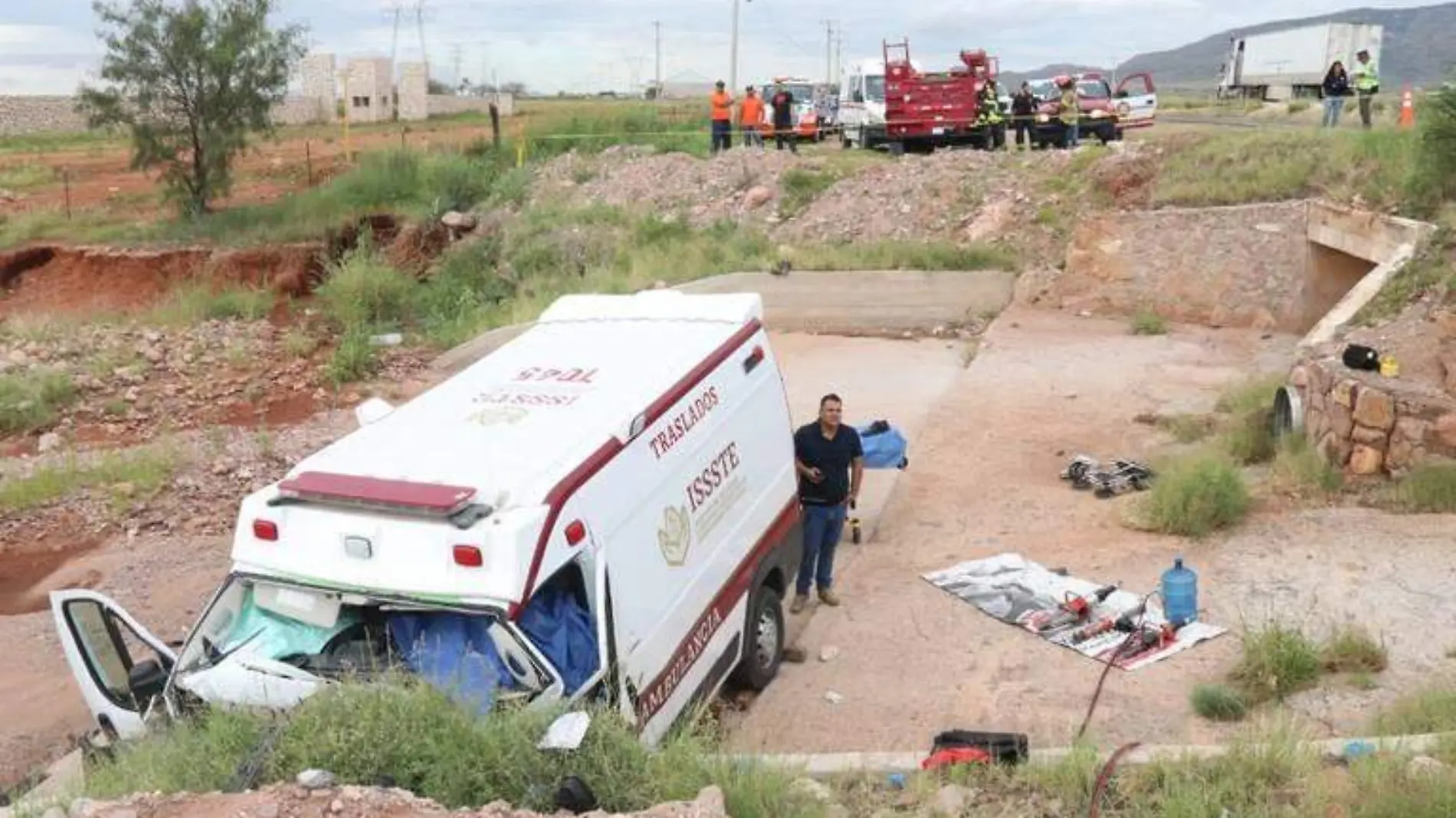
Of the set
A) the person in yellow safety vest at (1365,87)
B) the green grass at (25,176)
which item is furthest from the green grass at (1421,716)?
the green grass at (25,176)

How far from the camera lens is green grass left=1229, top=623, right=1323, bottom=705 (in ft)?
24.5

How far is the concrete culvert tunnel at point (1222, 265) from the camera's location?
1769 centimetres

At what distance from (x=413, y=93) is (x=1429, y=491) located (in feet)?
209

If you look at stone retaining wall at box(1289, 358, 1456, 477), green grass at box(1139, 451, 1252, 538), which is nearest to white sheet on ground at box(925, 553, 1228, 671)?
green grass at box(1139, 451, 1252, 538)

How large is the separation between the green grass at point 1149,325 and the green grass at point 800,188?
7.72 meters

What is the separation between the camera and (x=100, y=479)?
44.5 ft

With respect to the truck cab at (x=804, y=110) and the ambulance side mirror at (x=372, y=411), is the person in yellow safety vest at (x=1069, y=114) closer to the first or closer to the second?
the truck cab at (x=804, y=110)

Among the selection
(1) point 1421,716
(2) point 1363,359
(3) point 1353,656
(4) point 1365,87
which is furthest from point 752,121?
(1) point 1421,716

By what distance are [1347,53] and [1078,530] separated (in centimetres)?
4378

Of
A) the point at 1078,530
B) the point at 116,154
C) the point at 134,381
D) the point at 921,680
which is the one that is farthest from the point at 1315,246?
the point at 116,154

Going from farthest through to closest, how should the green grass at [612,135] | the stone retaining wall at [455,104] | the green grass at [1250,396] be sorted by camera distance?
the stone retaining wall at [455,104]
the green grass at [612,135]
the green grass at [1250,396]

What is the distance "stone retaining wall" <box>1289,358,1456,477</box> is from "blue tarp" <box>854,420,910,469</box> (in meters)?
3.55

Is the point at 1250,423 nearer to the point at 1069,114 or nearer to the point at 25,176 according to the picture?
the point at 1069,114

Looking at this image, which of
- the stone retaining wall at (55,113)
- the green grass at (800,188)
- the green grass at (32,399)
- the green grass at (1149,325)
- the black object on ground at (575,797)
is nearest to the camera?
the black object on ground at (575,797)
